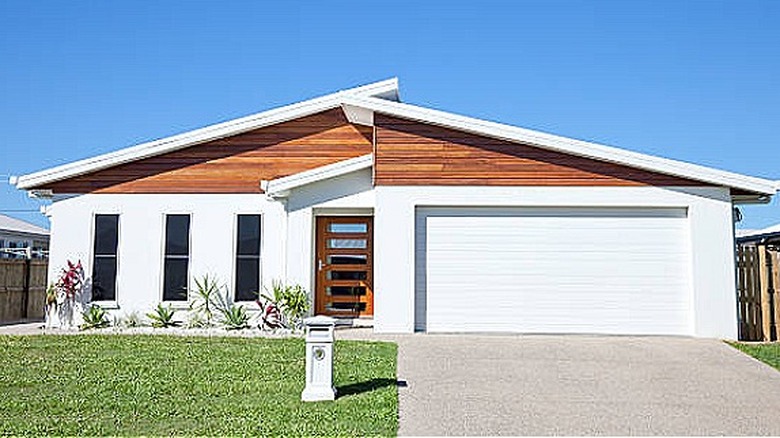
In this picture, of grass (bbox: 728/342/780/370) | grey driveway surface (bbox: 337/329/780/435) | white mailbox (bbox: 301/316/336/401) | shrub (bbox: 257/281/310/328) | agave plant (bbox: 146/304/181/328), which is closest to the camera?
grey driveway surface (bbox: 337/329/780/435)

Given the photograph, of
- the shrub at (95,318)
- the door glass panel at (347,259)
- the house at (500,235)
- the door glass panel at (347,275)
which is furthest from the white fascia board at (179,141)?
the door glass panel at (347,275)

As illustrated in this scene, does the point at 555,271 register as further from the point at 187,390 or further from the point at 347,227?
the point at 187,390

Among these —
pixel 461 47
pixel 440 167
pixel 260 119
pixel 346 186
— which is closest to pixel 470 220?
pixel 440 167

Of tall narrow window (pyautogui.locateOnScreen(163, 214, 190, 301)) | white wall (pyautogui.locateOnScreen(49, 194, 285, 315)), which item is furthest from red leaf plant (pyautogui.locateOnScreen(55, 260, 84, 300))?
tall narrow window (pyautogui.locateOnScreen(163, 214, 190, 301))

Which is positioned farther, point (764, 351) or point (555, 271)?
point (555, 271)

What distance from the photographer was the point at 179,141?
14250 mm

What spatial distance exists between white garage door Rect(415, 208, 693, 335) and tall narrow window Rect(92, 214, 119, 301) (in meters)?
6.33

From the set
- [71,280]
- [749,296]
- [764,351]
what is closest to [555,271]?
[764,351]

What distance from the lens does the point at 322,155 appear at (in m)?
14.7

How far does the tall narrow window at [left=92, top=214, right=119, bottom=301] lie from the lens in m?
14.2

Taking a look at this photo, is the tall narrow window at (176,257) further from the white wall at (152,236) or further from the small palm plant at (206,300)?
the small palm plant at (206,300)

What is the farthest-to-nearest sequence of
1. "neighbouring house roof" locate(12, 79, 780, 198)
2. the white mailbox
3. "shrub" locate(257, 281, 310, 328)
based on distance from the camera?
"shrub" locate(257, 281, 310, 328), "neighbouring house roof" locate(12, 79, 780, 198), the white mailbox

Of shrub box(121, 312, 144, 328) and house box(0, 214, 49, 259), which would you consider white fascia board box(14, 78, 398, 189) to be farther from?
house box(0, 214, 49, 259)

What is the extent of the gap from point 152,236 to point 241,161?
238 centimetres
